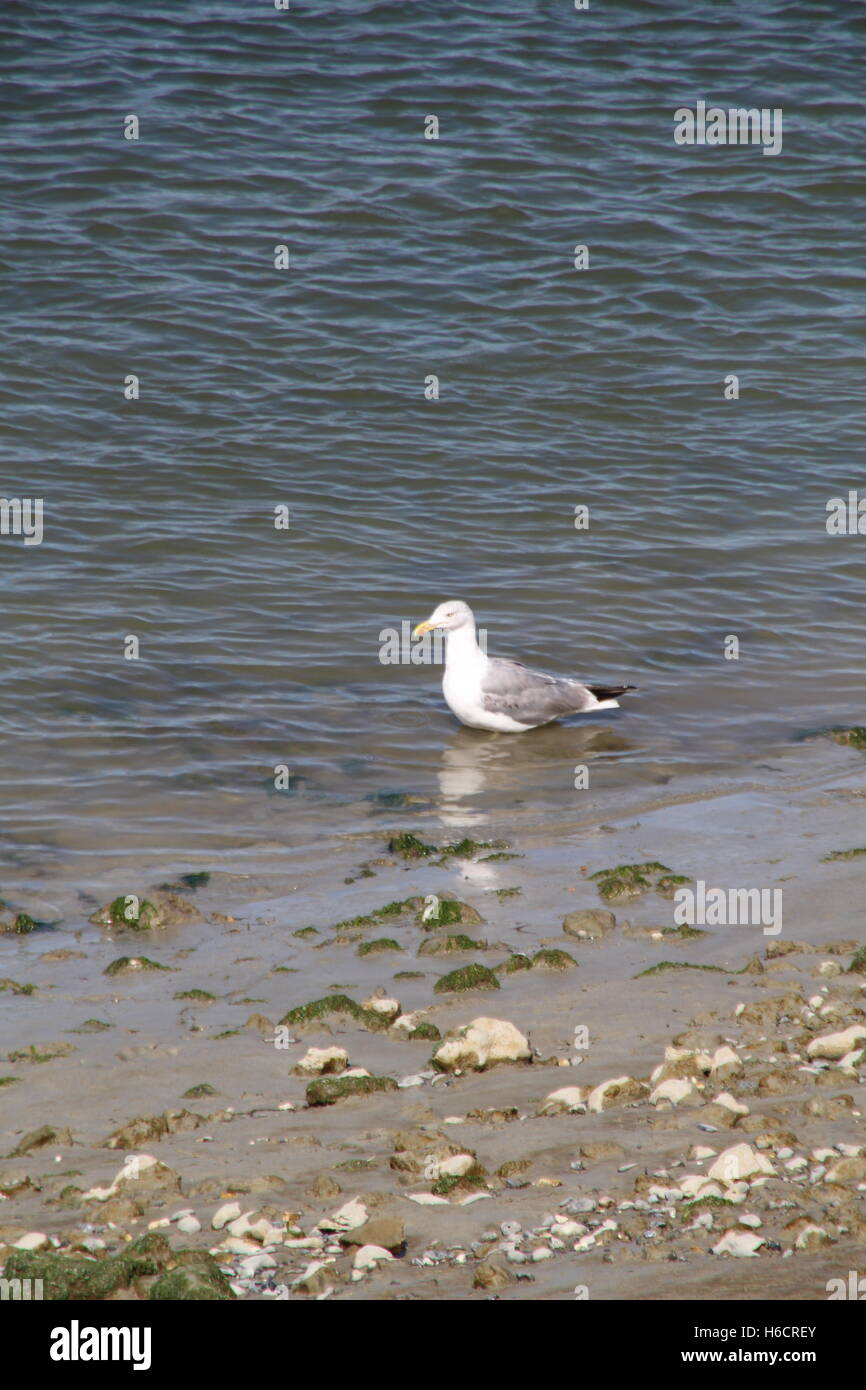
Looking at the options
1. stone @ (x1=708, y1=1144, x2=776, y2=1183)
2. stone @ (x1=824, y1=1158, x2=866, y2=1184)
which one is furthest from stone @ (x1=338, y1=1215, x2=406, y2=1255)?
stone @ (x1=824, y1=1158, x2=866, y2=1184)

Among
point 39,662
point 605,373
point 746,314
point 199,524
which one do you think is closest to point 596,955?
point 39,662

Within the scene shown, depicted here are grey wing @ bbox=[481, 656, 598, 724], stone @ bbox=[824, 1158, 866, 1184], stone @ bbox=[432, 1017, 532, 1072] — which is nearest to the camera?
stone @ bbox=[824, 1158, 866, 1184]

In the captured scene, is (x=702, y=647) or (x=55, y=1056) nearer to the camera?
(x=55, y=1056)

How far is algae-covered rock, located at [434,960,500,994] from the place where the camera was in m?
6.37

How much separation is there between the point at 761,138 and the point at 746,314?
4800mm

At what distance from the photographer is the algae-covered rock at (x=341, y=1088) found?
536 centimetres

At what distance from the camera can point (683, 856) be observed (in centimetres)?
816

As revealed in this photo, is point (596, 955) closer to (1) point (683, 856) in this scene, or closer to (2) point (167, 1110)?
(1) point (683, 856)

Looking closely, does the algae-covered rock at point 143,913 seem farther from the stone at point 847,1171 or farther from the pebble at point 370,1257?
the stone at point 847,1171

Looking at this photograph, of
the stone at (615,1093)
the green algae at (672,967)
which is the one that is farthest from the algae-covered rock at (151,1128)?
the green algae at (672,967)

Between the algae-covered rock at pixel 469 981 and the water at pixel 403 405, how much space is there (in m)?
2.18

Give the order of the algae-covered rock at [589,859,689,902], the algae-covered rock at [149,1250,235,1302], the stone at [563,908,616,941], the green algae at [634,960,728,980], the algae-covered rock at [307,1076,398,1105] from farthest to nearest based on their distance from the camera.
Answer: the algae-covered rock at [589,859,689,902] < the stone at [563,908,616,941] < the green algae at [634,960,728,980] < the algae-covered rock at [307,1076,398,1105] < the algae-covered rock at [149,1250,235,1302]

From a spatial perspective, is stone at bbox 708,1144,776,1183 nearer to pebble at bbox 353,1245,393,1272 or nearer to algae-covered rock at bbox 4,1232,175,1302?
pebble at bbox 353,1245,393,1272

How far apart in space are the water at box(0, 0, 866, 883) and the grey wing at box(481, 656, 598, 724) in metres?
0.24
